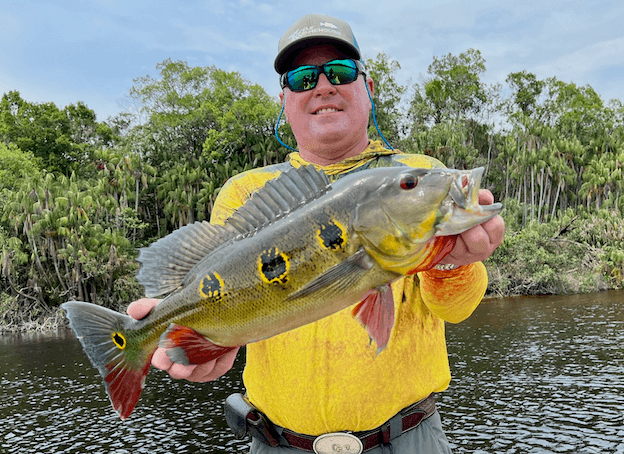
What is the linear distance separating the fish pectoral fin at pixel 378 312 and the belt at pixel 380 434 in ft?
2.53

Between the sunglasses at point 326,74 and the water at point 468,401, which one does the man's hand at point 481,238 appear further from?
the water at point 468,401

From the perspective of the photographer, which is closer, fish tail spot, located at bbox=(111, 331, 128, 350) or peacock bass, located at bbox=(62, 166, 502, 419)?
peacock bass, located at bbox=(62, 166, 502, 419)

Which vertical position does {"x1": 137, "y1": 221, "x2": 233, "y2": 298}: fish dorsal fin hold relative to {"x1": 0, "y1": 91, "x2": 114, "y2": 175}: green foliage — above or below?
below

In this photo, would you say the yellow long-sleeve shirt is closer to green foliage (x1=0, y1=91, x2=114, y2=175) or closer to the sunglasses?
the sunglasses

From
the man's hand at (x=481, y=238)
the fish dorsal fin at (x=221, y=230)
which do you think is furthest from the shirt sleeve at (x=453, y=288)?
the fish dorsal fin at (x=221, y=230)

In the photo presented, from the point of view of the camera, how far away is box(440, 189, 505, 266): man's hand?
1.87m

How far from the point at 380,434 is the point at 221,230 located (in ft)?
4.56

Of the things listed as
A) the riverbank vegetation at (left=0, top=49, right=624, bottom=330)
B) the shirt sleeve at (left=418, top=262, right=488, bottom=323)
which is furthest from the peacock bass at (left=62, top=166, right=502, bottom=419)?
the riverbank vegetation at (left=0, top=49, right=624, bottom=330)

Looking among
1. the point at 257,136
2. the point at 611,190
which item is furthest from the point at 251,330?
the point at 611,190

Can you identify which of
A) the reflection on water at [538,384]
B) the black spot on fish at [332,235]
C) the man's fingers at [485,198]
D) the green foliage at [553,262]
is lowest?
the reflection on water at [538,384]

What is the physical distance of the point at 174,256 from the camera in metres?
2.35

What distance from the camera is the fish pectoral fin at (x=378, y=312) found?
2.03m

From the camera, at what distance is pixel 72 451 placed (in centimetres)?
1413

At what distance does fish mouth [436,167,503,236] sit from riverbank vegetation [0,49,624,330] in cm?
3578
